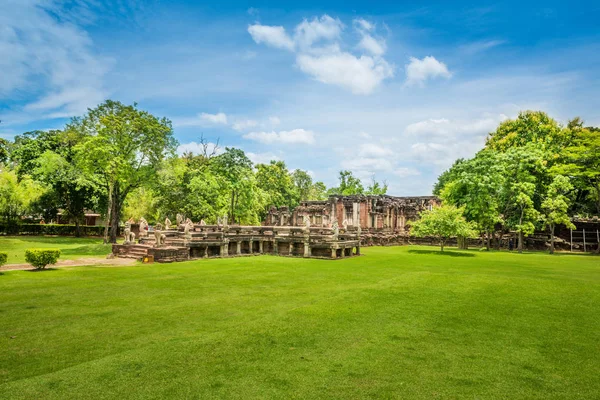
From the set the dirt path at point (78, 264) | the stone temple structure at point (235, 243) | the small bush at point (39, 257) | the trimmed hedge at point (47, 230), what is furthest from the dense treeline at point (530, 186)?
the trimmed hedge at point (47, 230)

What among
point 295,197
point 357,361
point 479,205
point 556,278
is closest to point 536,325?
point 357,361

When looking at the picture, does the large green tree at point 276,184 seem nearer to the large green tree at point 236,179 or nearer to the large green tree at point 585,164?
the large green tree at point 236,179

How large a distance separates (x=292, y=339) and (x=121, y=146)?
2961 cm

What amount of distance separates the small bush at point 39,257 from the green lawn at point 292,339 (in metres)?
2.37

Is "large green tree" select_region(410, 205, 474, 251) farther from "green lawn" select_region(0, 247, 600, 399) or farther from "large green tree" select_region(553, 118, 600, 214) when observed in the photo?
"green lawn" select_region(0, 247, 600, 399)

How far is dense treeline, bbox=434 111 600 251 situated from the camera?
3538cm

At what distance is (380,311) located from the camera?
10734mm

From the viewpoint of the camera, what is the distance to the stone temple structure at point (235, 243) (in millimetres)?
23562

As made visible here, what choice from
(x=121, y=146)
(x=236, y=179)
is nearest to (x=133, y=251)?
(x=121, y=146)

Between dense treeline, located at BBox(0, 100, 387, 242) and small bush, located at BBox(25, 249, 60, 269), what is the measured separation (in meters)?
14.5

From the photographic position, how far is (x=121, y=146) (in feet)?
106

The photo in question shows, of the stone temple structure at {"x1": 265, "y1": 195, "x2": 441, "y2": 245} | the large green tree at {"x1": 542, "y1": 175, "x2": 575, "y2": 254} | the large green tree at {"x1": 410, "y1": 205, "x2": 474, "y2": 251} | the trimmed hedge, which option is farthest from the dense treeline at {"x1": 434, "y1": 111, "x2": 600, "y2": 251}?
the trimmed hedge

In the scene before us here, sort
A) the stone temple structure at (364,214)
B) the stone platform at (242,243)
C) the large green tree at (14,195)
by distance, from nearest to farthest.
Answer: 1. the stone platform at (242,243)
2. the large green tree at (14,195)
3. the stone temple structure at (364,214)

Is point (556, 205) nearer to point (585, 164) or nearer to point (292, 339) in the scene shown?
point (585, 164)
